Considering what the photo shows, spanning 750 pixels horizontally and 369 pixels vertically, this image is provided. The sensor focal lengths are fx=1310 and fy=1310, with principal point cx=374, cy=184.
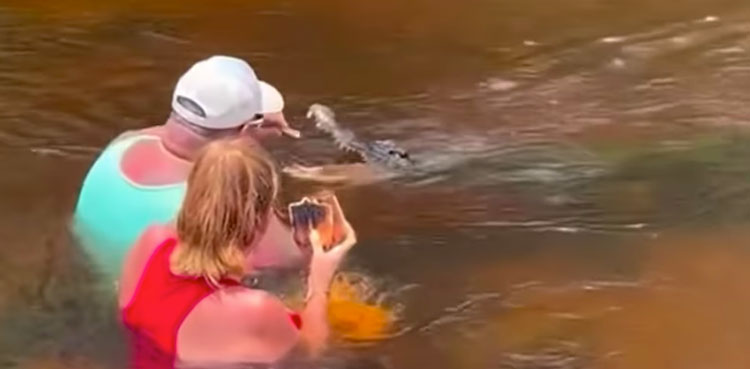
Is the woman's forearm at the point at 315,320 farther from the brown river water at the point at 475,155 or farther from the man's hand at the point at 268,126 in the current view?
the man's hand at the point at 268,126

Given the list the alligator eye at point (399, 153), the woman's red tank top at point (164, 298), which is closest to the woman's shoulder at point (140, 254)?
the woman's red tank top at point (164, 298)

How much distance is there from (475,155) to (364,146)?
320 millimetres

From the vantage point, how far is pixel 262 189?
2.46 metres

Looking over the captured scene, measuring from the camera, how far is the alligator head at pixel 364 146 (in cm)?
366

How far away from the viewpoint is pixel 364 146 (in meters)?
3.71

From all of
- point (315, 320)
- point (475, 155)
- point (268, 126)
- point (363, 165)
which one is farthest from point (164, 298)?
point (475, 155)

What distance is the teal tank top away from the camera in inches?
110

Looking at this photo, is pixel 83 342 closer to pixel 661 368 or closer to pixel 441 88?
pixel 661 368

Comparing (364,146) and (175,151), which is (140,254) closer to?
(175,151)

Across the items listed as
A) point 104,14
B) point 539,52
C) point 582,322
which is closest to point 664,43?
point 539,52

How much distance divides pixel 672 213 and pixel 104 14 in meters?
2.15

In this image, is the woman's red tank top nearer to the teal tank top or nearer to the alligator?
the teal tank top

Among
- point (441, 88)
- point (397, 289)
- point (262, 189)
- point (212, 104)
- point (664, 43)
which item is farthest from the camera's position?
point (664, 43)

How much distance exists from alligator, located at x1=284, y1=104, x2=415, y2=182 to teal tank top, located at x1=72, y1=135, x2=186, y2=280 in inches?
31.0
